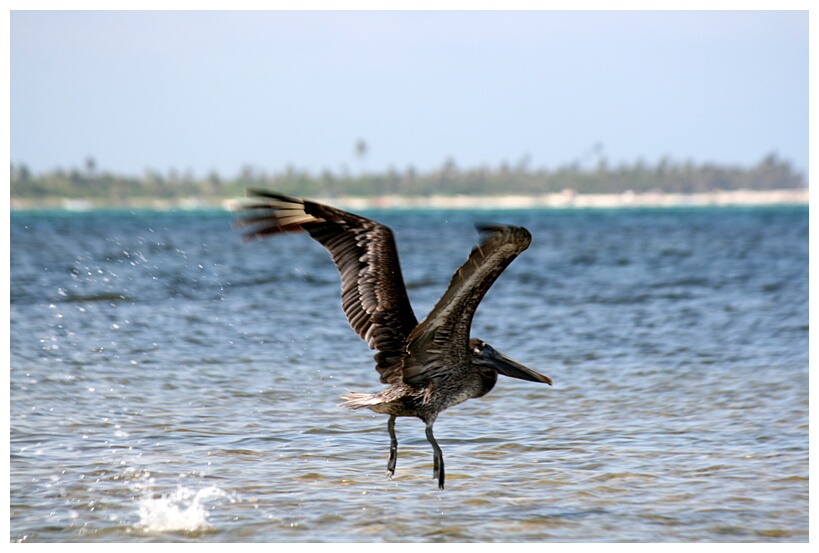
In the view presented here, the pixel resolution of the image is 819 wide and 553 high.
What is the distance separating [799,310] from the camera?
47.1 feet

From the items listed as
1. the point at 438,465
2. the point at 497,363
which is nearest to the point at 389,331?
the point at 497,363

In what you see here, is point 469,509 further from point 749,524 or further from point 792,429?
point 792,429

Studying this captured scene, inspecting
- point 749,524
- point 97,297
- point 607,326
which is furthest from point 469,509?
point 97,297

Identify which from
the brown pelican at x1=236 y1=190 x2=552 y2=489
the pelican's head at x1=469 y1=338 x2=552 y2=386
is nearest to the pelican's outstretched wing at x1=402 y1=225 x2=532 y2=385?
the brown pelican at x1=236 y1=190 x2=552 y2=489

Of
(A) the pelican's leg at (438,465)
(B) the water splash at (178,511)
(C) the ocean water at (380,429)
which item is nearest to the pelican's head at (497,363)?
(A) the pelican's leg at (438,465)

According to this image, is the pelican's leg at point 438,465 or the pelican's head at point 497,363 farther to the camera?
the pelican's head at point 497,363

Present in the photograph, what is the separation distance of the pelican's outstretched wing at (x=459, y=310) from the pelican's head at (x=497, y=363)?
0.11 metres

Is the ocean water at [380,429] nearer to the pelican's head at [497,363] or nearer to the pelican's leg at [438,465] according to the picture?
the pelican's leg at [438,465]

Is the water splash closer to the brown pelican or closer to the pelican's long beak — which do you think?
the brown pelican

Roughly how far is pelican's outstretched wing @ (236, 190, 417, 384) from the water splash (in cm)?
124

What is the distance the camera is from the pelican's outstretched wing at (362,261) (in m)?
6.30

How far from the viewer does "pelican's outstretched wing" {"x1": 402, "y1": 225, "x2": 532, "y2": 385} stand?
5.15 metres

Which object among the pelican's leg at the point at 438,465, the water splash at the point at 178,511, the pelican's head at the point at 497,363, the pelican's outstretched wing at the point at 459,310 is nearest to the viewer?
the pelican's outstretched wing at the point at 459,310
